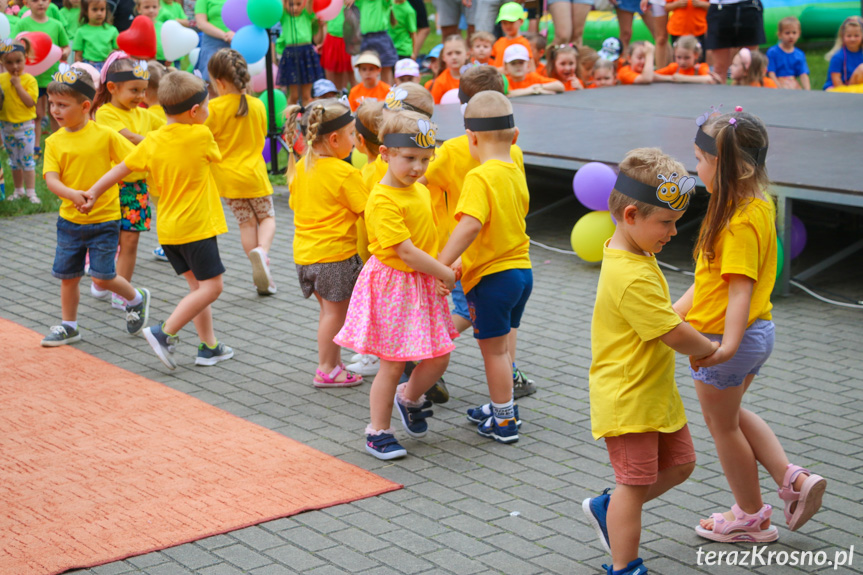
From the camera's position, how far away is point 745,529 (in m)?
3.85

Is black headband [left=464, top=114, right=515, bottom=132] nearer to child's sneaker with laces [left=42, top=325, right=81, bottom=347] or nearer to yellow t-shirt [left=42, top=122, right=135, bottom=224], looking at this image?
yellow t-shirt [left=42, top=122, right=135, bottom=224]

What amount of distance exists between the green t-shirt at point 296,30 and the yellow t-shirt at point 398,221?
8.23m

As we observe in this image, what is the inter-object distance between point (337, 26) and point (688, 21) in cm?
507

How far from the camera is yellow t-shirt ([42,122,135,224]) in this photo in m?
6.29

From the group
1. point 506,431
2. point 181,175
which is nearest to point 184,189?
point 181,175

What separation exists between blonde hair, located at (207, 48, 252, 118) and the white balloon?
515cm

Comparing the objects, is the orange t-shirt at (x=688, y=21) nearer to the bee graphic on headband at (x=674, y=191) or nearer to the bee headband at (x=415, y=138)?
the bee headband at (x=415, y=138)

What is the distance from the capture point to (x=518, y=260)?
4.84 m

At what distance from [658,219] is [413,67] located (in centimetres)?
836

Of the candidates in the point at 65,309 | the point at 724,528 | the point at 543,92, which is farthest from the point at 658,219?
the point at 543,92

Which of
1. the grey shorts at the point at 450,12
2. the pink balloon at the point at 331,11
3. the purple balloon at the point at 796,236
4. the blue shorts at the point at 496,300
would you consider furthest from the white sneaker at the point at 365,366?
the grey shorts at the point at 450,12

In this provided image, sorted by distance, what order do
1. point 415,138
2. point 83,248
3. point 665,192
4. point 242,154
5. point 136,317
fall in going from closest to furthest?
point 665,192
point 415,138
point 83,248
point 136,317
point 242,154

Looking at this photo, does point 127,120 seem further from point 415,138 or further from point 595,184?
point 595,184

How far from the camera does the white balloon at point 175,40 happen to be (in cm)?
1195
